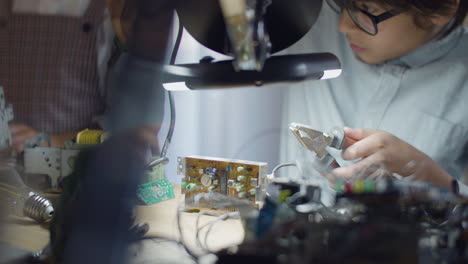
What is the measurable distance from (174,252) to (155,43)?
0.31 m

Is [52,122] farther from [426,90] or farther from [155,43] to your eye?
[426,90]

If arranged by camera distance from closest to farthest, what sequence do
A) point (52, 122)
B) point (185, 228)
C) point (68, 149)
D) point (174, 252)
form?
point (174, 252) < point (185, 228) < point (68, 149) < point (52, 122)

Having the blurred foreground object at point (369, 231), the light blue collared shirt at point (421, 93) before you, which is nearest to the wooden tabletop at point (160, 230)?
the blurred foreground object at point (369, 231)

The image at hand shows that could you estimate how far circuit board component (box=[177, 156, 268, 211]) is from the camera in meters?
0.73

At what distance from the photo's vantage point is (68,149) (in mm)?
821

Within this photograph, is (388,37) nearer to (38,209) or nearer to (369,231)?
(369,231)

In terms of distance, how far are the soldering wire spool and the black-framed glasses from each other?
672mm

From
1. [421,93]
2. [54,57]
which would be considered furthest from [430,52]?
[54,57]

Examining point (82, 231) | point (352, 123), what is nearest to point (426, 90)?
point (352, 123)

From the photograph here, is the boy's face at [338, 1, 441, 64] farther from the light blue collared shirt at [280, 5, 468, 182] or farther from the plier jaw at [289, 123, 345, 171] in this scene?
the plier jaw at [289, 123, 345, 171]

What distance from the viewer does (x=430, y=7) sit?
0.67m

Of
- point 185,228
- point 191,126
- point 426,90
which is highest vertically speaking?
point 426,90

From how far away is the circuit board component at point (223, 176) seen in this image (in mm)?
733

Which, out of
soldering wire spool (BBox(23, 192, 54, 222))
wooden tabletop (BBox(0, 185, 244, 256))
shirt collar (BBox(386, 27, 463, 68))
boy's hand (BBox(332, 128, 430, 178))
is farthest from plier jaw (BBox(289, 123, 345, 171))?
soldering wire spool (BBox(23, 192, 54, 222))
